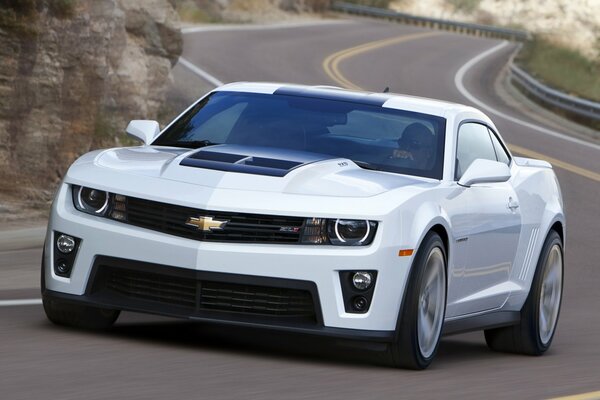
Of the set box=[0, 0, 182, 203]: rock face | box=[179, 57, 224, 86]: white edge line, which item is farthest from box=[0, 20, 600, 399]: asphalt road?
box=[179, 57, 224, 86]: white edge line

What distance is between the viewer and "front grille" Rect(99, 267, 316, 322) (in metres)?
7.55

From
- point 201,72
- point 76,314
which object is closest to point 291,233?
point 76,314

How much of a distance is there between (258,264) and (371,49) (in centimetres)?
4073

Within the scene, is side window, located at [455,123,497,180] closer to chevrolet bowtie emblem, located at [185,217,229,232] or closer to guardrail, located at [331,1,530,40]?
chevrolet bowtie emblem, located at [185,217,229,232]

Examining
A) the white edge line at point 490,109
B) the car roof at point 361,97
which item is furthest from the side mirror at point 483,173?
the white edge line at point 490,109

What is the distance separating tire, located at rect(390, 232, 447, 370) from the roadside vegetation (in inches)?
1090

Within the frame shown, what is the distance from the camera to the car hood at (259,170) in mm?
7633

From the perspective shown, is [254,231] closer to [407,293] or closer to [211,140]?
[407,293]

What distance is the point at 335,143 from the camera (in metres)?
8.70

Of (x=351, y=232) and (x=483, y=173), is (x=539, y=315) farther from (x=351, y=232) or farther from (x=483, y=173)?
(x=351, y=232)

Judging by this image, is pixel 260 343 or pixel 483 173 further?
pixel 483 173

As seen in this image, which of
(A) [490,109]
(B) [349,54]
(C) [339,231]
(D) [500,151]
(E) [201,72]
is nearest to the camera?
(C) [339,231]

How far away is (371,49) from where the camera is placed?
4778 centimetres

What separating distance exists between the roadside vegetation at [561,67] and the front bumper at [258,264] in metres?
28.3
